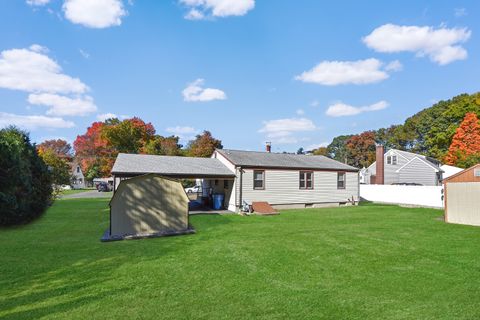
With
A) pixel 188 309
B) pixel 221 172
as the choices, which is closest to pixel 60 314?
pixel 188 309

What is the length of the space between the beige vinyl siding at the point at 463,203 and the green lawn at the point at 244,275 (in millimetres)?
2927

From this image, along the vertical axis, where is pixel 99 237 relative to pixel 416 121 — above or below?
below

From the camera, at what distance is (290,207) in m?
21.0

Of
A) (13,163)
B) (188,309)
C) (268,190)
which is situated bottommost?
(188,309)

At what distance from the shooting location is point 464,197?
14.3m

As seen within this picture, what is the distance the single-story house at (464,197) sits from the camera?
1377 centimetres

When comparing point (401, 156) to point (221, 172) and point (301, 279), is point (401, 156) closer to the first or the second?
point (221, 172)

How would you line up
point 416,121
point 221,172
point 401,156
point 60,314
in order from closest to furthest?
point 60,314
point 221,172
point 401,156
point 416,121

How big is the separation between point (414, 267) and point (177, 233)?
7779 mm

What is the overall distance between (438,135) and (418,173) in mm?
16399

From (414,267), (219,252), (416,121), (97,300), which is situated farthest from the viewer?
(416,121)

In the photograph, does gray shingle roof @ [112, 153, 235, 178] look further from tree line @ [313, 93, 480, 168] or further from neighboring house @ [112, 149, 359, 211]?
tree line @ [313, 93, 480, 168]

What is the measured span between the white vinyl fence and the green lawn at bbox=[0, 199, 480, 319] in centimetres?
1049

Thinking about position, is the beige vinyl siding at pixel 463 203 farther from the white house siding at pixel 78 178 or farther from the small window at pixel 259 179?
the white house siding at pixel 78 178
